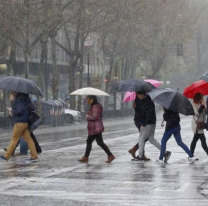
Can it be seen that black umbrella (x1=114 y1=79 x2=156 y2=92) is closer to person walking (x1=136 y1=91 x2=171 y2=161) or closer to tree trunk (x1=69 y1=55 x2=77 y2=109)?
person walking (x1=136 y1=91 x2=171 y2=161)

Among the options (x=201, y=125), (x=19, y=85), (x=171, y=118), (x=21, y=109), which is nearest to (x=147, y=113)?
(x=171, y=118)

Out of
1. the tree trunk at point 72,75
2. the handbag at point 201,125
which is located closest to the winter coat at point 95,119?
the handbag at point 201,125

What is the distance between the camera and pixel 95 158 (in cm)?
1956

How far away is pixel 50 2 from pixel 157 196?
31733 millimetres

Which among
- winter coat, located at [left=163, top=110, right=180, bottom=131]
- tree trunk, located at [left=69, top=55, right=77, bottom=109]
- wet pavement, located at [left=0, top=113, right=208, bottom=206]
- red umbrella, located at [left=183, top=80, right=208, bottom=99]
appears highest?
tree trunk, located at [left=69, top=55, right=77, bottom=109]

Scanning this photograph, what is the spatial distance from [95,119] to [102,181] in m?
4.00

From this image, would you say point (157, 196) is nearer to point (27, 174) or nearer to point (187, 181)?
point (187, 181)

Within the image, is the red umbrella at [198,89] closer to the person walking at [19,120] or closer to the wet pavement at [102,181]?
the wet pavement at [102,181]

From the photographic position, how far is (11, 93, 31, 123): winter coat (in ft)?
59.3

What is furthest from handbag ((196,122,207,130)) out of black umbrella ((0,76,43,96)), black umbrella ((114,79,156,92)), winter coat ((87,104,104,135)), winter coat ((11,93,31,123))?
winter coat ((11,93,31,123))

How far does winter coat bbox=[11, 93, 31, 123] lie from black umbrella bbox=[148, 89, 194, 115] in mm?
2727

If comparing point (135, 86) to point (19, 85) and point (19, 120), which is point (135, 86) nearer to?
point (19, 85)

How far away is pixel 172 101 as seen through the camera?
703 inches

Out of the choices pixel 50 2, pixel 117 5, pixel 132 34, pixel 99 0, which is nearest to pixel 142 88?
pixel 50 2
